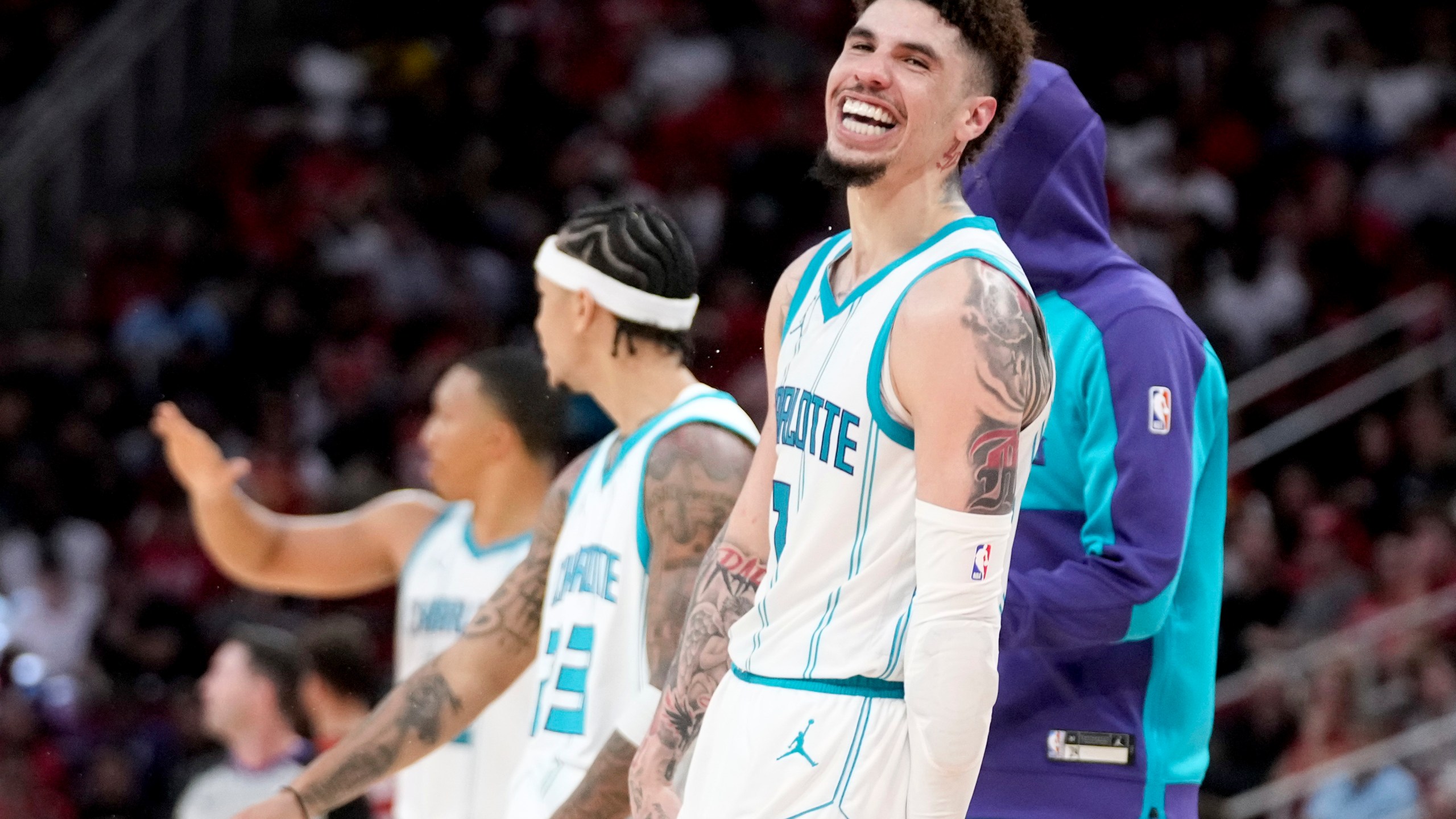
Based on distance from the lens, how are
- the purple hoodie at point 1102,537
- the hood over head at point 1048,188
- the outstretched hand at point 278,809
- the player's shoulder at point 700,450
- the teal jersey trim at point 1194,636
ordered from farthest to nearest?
the player's shoulder at point 700,450
the outstretched hand at point 278,809
the hood over head at point 1048,188
the teal jersey trim at point 1194,636
the purple hoodie at point 1102,537

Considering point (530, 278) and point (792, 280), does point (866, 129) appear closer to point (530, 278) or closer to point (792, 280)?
point (792, 280)

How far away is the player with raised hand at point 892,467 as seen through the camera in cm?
279

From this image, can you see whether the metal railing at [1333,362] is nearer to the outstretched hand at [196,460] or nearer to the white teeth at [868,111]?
the outstretched hand at [196,460]

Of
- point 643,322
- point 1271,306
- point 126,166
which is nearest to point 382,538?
point 643,322

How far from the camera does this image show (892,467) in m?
2.93

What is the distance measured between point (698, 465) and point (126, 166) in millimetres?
12667

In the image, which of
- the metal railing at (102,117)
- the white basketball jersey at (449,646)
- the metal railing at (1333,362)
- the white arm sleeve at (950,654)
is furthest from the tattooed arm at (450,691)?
the metal railing at (102,117)

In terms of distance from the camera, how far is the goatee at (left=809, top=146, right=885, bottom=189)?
3.03m

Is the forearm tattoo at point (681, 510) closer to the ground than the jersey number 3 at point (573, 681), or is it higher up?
higher up

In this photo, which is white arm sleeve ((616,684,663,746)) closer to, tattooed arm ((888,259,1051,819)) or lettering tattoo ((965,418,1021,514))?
tattooed arm ((888,259,1051,819))

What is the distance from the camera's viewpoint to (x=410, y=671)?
5.85m

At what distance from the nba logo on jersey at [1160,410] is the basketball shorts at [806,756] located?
0.85m

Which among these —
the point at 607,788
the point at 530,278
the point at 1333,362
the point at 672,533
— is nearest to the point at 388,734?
the point at 607,788

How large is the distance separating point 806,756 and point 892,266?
78 cm
